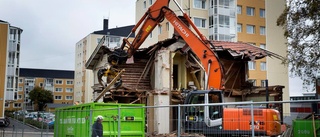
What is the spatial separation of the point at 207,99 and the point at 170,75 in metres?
9.09

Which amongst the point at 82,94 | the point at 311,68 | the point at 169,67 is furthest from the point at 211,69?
the point at 82,94

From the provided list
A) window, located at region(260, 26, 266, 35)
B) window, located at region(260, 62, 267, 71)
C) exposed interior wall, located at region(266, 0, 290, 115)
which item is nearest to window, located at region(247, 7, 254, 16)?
exposed interior wall, located at region(266, 0, 290, 115)

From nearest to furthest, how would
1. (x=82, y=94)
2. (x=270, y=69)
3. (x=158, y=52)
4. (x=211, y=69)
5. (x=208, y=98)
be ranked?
(x=208, y=98) < (x=211, y=69) < (x=158, y=52) < (x=270, y=69) < (x=82, y=94)

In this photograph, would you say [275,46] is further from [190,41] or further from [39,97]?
[39,97]

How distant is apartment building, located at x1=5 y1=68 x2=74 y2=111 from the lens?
112225 mm

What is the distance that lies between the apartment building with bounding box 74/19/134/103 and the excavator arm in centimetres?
5472

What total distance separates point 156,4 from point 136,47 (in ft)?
9.80

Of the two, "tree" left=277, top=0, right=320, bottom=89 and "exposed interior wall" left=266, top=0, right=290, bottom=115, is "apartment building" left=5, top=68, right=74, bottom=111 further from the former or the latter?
"tree" left=277, top=0, right=320, bottom=89

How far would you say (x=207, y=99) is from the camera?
15.6 metres

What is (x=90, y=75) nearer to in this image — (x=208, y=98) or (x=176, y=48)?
(x=176, y=48)

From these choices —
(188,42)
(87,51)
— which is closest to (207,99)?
(188,42)

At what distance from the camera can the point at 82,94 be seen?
3457 inches

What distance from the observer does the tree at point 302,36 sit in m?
17.7

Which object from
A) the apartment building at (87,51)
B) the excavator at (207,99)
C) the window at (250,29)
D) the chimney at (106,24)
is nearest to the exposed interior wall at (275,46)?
the window at (250,29)
